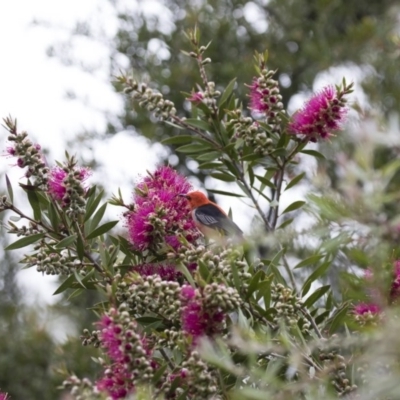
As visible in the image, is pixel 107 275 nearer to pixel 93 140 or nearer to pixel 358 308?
pixel 358 308

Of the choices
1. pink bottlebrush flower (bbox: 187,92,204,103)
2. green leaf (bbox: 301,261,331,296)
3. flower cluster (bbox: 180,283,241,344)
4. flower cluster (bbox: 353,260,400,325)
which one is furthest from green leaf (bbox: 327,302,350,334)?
pink bottlebrush flower (bbox: 187,92,204,103)

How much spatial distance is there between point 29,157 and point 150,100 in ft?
1.17

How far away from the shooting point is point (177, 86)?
6.21 metres

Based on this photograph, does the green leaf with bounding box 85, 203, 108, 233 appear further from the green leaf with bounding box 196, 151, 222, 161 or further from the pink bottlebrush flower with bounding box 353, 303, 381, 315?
the pink bottlebrush flower with bounding box 353, 303, 381, 315

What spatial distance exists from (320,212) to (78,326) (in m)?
4.37

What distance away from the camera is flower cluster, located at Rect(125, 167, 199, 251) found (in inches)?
65.2

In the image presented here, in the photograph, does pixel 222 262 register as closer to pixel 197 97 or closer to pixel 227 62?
pixel 197 97

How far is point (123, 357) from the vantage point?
117 centimetres

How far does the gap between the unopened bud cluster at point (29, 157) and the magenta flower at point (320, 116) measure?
0.57m

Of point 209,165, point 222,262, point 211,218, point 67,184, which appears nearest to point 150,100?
point 209,165

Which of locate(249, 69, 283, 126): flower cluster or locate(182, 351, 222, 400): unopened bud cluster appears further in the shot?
locate(249, 69, 283, 126): flower cluster

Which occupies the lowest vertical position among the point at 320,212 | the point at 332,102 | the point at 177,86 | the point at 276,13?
the point at 320,212

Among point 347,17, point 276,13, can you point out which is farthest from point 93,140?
point 347,17

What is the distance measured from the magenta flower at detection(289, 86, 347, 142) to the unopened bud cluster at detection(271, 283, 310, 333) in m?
0.39
